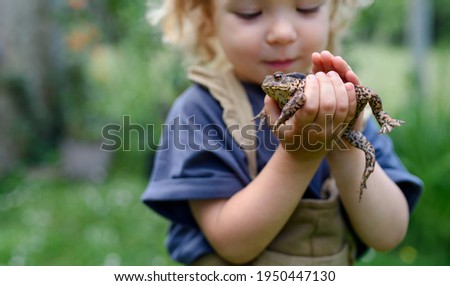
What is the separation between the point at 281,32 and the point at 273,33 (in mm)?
25

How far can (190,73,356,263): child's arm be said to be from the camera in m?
1.46

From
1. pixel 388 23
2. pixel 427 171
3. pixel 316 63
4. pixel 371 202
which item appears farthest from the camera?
pixel 388 23

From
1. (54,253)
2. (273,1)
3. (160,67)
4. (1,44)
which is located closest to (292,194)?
(273,1)

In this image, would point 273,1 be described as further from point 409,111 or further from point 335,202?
point 409,111

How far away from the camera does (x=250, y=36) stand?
1800 mm

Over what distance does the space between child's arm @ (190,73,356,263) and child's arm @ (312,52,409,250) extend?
0.31 feet

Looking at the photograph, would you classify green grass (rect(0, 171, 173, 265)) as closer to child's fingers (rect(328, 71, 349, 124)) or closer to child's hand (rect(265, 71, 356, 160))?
child's hand (rect(265, 71, 356, 160))

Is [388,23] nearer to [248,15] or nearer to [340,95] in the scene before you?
[248,15]

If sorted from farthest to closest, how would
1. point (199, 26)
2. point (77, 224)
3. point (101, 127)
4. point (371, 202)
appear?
point (101, 127)
point (77, 224)
point (199, 26)
point (371, 202)

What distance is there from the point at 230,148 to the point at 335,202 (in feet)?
1.10

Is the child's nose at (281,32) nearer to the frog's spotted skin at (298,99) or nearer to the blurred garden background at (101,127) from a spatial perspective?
the frog's spotted skin at (298,99)

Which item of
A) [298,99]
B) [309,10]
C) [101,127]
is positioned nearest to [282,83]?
[298,99]

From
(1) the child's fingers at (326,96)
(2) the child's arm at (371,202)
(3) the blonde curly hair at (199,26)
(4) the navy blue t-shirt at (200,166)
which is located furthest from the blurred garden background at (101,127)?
(1) the child's fingers at (326,96)

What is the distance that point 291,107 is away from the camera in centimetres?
144
